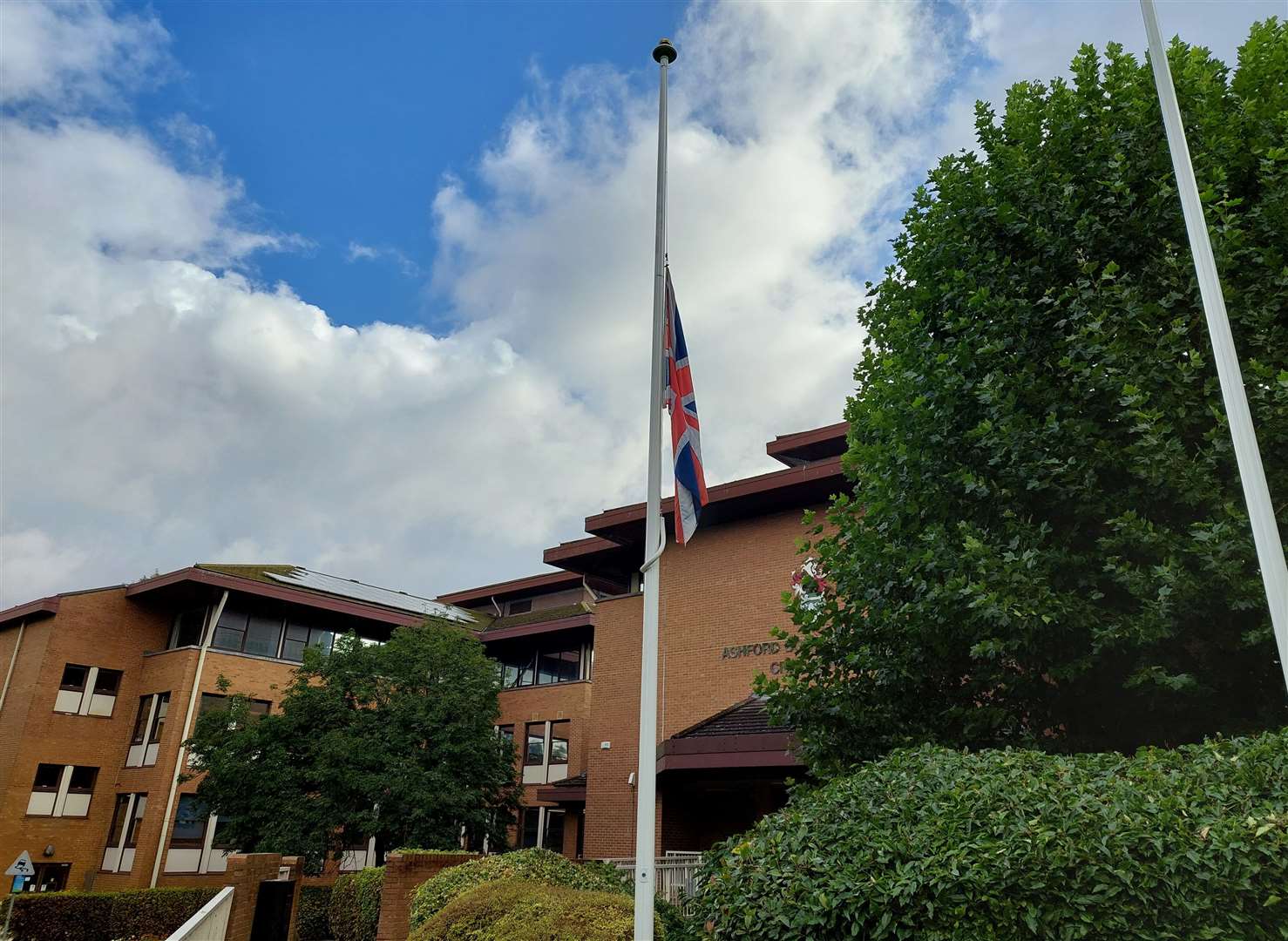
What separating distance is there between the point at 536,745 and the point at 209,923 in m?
→ 23.2

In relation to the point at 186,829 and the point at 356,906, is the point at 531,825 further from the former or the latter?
the point at 356,906

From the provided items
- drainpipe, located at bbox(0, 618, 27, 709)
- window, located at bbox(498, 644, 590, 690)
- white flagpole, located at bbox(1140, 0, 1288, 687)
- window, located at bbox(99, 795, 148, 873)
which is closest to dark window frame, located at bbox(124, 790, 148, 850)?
window, located at bbox(99, 795, 148, 873)

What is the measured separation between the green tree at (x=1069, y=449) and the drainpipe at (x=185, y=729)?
2698 centimetres

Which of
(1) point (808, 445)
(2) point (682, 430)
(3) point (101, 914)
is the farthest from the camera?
(3) point (101, 914)

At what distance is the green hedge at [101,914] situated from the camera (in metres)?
22.5

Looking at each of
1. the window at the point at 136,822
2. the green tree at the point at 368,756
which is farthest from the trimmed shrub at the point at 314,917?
the window at the point at 136,822

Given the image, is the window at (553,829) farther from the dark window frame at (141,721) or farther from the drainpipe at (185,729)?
the dark window frame at (141,721)

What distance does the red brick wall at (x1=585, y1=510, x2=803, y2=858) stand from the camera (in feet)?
69.3

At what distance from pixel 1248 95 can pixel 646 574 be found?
7.68 metres

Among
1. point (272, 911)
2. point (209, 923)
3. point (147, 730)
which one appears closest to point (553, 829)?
point (147, 730)

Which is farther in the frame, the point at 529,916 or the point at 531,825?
the point at 531,825

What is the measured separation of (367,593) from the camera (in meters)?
40.9

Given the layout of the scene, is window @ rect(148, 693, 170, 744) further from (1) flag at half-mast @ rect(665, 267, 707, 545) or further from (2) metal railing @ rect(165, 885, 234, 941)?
(1) flag at half-mast @ rect(665, 267, 707, 545)

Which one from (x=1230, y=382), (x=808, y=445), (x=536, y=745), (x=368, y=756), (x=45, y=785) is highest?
(x=808, y=445)
